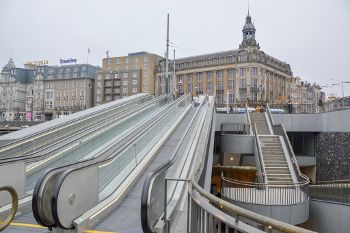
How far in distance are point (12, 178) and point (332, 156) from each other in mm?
24382

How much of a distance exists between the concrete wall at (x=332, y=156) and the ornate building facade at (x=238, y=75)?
5147 centimetres

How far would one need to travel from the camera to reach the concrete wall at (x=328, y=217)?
1573 cm

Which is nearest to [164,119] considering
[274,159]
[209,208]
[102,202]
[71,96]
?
[274,159]

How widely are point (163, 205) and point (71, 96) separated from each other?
109072mm

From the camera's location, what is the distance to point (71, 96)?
361 ft

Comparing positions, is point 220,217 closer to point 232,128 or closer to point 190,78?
point 232,128

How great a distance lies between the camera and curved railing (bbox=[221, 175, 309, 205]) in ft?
48.1

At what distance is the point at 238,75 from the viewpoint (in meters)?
89.2

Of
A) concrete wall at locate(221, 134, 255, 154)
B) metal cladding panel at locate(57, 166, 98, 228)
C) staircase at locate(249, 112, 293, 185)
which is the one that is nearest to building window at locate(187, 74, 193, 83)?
concrete wall at locate(221, 134, 255, 154)

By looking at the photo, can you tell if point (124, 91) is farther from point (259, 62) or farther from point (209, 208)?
point (209, 208)

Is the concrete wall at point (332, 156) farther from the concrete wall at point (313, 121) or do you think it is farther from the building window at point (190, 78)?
the building window at point (190, 78)

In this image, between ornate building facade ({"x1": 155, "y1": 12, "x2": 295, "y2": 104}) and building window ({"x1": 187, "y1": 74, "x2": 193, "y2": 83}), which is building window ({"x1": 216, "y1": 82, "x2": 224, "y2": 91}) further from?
building window ({"x1": 187, "y1": 74, "x2": 193, "y2": 83})

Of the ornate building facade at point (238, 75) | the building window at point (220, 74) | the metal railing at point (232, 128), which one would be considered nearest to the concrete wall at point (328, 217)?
the metal railing at point (232, 128)

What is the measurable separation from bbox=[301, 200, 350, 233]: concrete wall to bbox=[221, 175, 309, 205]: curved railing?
1.96 metres
